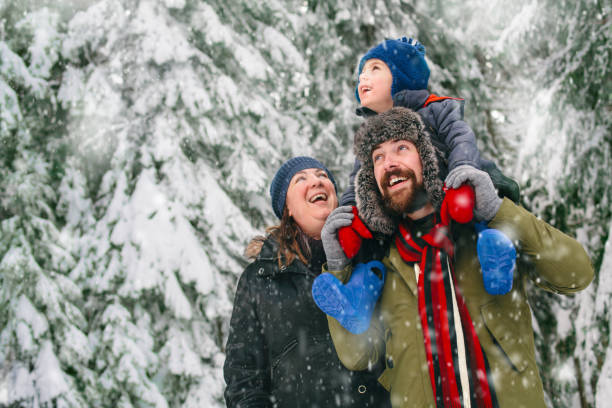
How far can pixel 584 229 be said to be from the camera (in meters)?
4.48

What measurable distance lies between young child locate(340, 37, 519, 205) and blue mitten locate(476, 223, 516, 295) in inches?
13.4

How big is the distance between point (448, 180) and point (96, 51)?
473cm

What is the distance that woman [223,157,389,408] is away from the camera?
246 cm

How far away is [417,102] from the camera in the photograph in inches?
95.0

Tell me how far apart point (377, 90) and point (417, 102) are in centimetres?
29

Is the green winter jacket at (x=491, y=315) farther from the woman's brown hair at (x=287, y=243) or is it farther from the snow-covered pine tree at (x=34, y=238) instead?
the snow-covered pine tree at (x=34, y=238)

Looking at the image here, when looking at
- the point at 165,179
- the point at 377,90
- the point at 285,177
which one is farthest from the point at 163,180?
the point at 377,90

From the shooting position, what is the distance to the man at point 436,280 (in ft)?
5.51

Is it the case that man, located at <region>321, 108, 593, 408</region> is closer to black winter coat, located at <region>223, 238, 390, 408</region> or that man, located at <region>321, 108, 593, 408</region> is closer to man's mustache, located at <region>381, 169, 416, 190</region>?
man's mustache, located at <region>381, 169, 416, 190</region>

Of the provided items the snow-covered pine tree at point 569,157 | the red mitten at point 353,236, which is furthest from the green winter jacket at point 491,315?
the snow-covered pine tree at point 569,157

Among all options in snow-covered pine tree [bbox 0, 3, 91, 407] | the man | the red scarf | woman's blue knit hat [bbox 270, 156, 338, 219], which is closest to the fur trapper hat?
the man

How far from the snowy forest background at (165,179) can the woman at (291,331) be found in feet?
5.71

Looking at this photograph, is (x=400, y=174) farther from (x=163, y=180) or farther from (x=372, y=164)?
(x=163, y=180)

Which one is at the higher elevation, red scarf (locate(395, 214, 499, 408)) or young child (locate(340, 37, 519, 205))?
A: young child (locate(340, 37, 519, 205))
